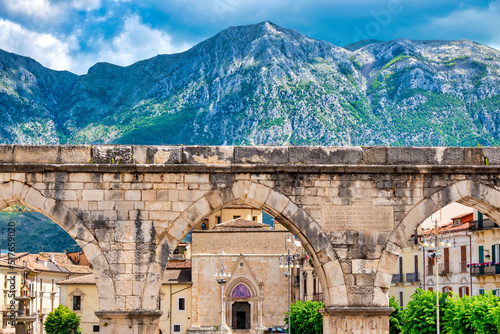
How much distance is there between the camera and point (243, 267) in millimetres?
59750

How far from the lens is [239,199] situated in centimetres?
1494

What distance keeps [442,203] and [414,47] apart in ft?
528

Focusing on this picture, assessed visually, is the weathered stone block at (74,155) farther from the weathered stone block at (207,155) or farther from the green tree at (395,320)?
the green tree at (395,320)

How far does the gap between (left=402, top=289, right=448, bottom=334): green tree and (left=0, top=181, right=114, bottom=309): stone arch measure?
15945mm

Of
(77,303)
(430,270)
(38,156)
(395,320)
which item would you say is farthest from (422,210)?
(77,303)

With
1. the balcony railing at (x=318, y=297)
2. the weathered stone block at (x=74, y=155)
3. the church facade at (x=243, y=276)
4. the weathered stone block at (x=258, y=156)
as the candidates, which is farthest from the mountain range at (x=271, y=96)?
the weathered stone block at (x=74, y=155)

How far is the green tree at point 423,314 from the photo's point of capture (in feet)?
89.4

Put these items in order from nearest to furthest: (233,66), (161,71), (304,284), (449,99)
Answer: (304,284), (449,99), (233,66), (161,71)

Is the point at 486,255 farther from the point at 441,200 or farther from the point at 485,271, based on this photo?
the point at 441,200

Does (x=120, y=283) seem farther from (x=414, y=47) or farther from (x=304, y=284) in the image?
(x=414, y=47)

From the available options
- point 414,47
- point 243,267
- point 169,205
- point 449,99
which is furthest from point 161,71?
point 169,205

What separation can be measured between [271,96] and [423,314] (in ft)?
378

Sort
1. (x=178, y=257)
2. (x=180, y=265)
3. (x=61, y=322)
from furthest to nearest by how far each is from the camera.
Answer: (x=178, y=257), (x=180, y=265), (x=61, y=322)

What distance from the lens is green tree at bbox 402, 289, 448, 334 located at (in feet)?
89.4
